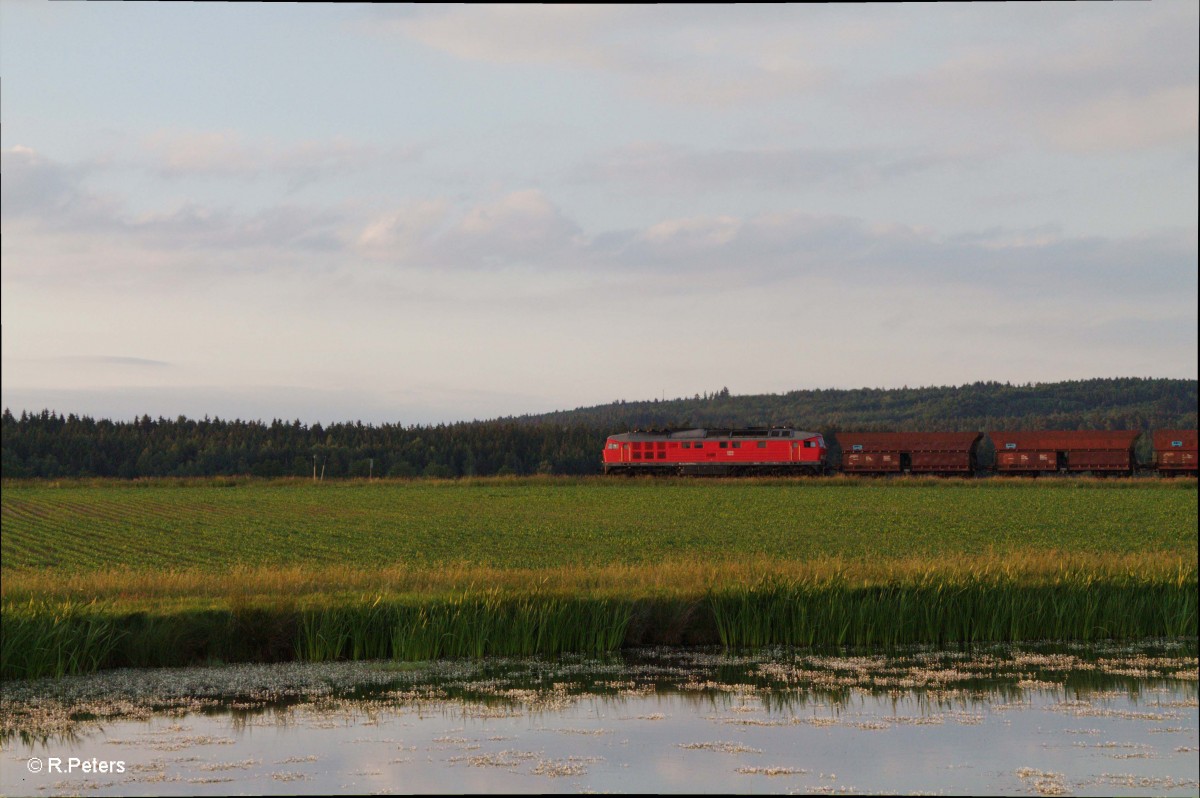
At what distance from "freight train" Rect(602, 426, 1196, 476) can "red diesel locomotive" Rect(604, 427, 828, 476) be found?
0.06 m

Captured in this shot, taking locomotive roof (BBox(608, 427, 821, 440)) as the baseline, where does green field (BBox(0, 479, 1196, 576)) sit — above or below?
below

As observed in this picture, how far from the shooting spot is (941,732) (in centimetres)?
1306

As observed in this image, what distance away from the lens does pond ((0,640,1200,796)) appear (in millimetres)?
10758

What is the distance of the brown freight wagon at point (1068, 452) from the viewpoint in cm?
7181

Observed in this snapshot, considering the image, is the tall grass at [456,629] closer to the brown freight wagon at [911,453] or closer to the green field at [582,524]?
the green field at [582,524]

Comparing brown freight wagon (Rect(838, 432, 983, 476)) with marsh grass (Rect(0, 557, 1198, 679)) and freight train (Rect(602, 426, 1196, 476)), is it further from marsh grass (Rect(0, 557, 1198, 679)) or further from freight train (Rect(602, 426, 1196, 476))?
marsh grass (Rect(0, 557, 1198, 679))

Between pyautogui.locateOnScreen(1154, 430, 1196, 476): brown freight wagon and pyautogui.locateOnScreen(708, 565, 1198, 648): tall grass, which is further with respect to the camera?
pyautogui.locateOnScreen(1154, 430, 1196, 476): brown freight wagon

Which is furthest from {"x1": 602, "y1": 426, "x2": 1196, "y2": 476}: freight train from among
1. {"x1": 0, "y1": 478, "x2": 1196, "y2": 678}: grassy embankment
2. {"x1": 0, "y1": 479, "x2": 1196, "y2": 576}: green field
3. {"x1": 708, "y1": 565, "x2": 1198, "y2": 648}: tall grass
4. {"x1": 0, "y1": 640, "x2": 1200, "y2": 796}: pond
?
{"x1": 0, "y1": 640, "x2": 1200, "y2": 796}: pond

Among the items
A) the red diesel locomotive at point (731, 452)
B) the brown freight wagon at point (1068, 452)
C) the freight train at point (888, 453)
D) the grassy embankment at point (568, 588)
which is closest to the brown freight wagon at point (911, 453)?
the freight train at point (888, 453)

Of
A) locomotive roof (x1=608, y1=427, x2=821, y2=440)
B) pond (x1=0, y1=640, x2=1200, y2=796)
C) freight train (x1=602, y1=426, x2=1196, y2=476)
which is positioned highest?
locomotive roof (x1=608, y1=427, x2=821, y2=440)

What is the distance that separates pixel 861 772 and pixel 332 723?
5958 millimetres

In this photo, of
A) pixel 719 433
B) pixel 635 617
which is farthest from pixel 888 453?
pixel 635 617

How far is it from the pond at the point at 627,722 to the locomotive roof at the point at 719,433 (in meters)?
52.4

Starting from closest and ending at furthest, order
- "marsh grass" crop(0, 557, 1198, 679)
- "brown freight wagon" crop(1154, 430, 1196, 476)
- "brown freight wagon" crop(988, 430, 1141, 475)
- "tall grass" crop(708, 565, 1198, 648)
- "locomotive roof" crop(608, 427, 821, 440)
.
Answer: "marsh grass" crop(0, 557, 1198, 679) < "tall grass" crop(708, 565, 1198, 648) < "brown freight wagon" crop(1154, 430, 1196, 476) < "locomotive roof" crop(608, 427, 821, 440) < "brown freight wagon" crop(988, 430, 1141, 475)
